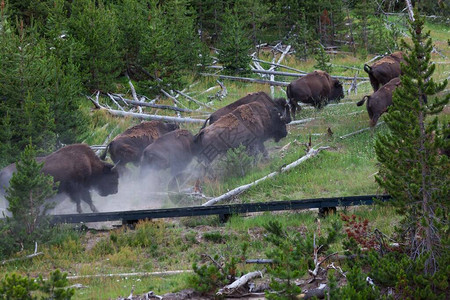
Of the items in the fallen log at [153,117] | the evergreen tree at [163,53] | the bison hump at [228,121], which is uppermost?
the evergreen tree at [163,53]

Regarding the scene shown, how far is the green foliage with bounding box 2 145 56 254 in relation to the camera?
455 inches

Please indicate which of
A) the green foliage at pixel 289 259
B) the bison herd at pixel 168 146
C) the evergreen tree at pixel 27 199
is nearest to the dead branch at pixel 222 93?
the bison herd at pixel 168 146

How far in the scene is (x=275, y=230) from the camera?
9.93 meters

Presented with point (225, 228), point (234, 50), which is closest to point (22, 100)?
point (225, 228)

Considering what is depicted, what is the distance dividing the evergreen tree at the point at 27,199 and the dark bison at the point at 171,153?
3.98 meters

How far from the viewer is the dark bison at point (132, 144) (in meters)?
16.4

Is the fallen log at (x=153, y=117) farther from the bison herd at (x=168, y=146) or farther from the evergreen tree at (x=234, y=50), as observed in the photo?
the evergreen tree at (x=234, y=50)

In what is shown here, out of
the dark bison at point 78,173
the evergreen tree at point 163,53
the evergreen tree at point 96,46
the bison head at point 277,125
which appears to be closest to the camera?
the dark bison at point 78,173

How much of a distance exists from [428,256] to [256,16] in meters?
30.9

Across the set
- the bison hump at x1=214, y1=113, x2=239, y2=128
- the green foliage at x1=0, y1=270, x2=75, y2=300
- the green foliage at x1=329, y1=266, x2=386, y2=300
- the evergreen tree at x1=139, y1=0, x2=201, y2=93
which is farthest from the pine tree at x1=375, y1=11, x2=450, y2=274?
the evergreen tree at x1=139, y1=0, x2=201, y2=93

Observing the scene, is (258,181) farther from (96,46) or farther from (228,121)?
(96,46)

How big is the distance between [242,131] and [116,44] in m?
12.5

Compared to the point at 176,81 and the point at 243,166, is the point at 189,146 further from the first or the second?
the point at 176,81

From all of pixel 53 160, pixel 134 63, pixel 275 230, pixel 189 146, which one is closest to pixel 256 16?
pixel 134 63
